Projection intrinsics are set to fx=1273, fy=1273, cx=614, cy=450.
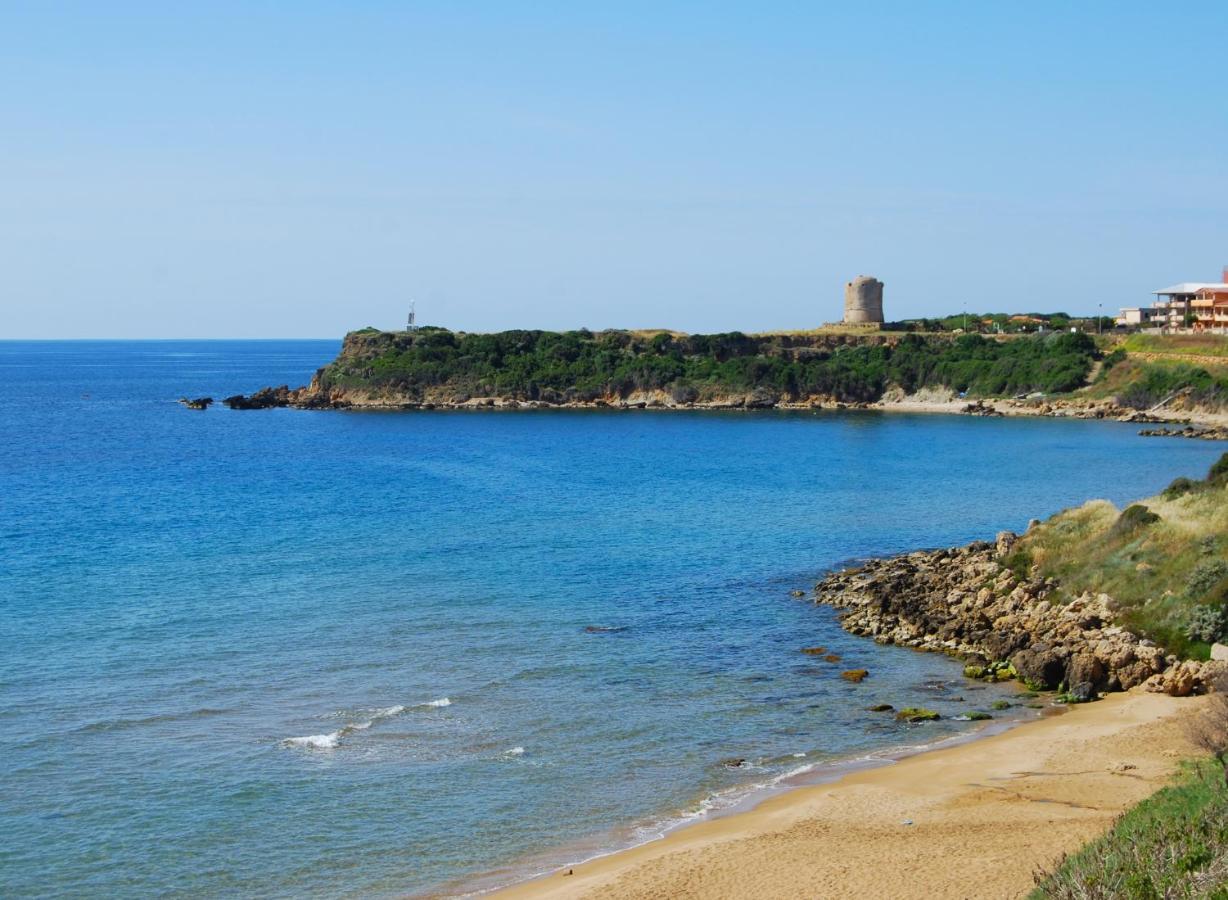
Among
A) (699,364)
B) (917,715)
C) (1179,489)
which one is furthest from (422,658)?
(699,364)

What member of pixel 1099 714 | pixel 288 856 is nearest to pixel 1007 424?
pixel 1099 714

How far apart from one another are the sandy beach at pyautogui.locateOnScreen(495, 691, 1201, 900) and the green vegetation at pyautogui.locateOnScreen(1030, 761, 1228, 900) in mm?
2696

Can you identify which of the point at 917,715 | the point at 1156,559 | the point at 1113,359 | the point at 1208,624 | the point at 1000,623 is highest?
the point at 1113,359

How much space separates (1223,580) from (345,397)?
95.7 metres

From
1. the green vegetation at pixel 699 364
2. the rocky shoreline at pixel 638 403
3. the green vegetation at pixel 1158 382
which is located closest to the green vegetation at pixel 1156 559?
the green vegetation at pixel 1158 382

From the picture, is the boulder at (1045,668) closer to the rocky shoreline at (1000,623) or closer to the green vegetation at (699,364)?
the rocky shoreline at (1000,623)

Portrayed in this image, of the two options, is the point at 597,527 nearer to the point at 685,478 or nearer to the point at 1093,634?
the point at 685,478

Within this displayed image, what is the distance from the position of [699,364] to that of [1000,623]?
88.3 metres

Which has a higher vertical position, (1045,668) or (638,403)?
(638,403)

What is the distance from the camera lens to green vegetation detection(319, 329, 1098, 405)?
108 meters

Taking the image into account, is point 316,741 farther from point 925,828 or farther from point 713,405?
point 713,405

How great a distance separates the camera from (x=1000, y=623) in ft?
98.8

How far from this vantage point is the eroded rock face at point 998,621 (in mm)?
25281

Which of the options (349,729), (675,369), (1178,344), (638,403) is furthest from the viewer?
(675,369)
